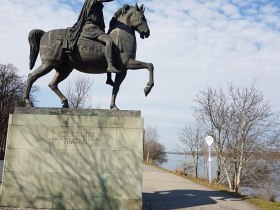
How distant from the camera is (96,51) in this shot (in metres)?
9.15

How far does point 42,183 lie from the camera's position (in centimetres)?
836

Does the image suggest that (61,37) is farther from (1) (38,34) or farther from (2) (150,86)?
(2) (150,86)

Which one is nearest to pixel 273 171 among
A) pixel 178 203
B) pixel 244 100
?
pixel 244 100

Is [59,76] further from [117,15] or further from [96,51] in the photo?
[117,15]

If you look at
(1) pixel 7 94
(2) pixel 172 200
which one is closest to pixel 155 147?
(1) pixel 7 94

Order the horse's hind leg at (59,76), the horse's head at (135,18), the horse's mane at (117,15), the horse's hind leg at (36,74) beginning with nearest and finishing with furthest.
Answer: the horse's hind leg at (36,74) → the horse's head at (135,18) → the horse's mane at (117,15) → the horse's hind leg at (59,76)

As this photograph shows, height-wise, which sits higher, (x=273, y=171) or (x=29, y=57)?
(x=29, y=57)

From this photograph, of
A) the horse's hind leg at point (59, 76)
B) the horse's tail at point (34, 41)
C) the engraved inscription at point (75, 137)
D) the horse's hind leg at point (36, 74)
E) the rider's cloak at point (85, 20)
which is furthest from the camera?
the horse's hind leg at point (59, 76)

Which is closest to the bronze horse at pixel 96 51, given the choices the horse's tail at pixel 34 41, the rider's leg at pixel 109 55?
the horse's tail at pixel 34 41

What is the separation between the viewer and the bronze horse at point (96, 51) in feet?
30.1

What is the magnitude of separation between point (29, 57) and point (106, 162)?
3.64 metres

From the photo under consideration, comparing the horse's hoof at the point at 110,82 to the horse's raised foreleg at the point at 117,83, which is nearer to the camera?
the horse's raised foreleg at the point at 117,83

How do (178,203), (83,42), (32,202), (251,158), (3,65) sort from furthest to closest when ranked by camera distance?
1. (3,65)
2. (251,158)
3. (178,203)
4. (83,42)
5. (32,202)

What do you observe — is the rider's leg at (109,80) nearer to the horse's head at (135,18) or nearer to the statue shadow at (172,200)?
the horse's head at (135,18)
